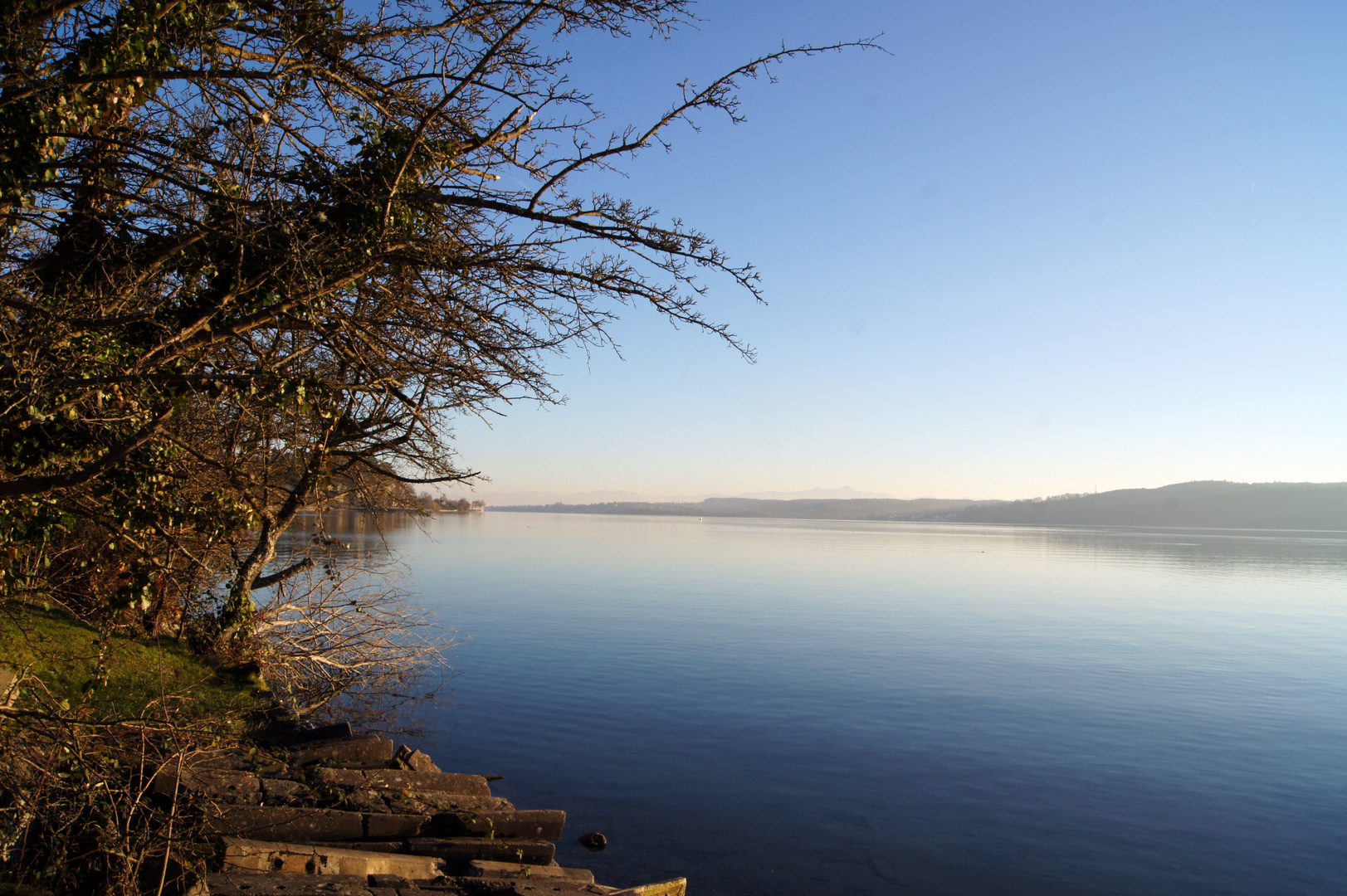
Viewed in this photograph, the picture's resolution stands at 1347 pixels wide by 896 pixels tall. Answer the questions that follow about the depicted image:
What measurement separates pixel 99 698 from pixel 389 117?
24.7 ft

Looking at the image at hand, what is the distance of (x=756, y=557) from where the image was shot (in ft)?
208

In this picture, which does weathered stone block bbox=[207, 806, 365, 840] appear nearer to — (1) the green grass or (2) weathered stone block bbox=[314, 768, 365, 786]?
(2) weathered stone block bbox=[314, 768, 365, 786]

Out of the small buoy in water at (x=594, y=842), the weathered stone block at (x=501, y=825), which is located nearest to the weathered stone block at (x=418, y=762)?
the weathered stone block at (x=501, y=825)

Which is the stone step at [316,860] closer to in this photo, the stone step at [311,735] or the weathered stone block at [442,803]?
the weathered stone block at [442,803]

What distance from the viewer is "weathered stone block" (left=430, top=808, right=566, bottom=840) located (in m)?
8.49

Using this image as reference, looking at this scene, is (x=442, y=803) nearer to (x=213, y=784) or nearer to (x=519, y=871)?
(x=519, y=871)

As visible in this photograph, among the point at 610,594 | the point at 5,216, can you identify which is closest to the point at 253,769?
the point at 5,216

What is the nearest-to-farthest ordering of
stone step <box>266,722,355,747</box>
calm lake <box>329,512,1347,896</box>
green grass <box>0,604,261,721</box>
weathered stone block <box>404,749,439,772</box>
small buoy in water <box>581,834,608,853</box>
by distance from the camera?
green grass <box>0,604,261,721</box>, weathered stone block <box>404,749,439,772</box>, stone step <box>266,722,355,747</box>, small buoy in water <box>581,834,608,853</box>, calm lake <box>329,512,1347,896</box>

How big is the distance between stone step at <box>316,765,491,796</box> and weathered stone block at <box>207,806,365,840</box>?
62cm

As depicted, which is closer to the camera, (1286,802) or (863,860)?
(863,860)

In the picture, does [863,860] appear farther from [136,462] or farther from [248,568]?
[248,568]

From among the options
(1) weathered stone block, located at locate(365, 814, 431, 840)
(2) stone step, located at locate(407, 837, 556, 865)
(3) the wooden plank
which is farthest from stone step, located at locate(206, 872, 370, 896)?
(3) the wooden plank

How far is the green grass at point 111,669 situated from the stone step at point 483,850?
231cm

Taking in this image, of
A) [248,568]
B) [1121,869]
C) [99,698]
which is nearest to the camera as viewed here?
[99,698]
